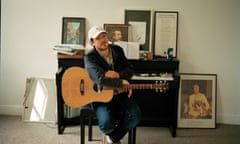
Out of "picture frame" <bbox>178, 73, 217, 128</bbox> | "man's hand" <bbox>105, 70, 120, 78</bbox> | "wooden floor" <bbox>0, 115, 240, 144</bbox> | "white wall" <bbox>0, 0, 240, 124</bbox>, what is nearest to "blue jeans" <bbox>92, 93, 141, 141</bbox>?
"man's hand" <bbox>105, 70, 120, 78</bbox>

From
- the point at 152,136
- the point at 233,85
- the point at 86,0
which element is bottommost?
the point at 152,136

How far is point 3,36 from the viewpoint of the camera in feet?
13.3

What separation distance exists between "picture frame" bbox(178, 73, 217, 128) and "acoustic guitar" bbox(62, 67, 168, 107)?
3.42 ft

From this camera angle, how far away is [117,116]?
9.52 feet

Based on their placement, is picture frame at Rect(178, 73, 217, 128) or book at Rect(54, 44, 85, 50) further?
picture frame at Rect(178, 73, 217, 128)

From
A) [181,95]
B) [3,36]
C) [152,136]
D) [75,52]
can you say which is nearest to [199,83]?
[181,95]

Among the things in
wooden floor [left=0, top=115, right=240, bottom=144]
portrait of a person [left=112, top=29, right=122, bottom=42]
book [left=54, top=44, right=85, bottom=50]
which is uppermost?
portrait of a person [left=112, top=29, right=122, bottom=42]

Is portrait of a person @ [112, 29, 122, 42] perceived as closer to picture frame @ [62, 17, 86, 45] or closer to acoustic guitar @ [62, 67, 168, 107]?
picture frame @ [62, 17, 86, 45]

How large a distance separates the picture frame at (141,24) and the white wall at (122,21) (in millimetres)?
85

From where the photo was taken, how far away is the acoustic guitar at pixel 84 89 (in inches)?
113

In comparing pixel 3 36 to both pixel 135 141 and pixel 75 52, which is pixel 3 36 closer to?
pixel 75 52

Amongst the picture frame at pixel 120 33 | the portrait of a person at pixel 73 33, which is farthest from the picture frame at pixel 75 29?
the picture frame at pixel 120 33

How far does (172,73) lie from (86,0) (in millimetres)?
1368

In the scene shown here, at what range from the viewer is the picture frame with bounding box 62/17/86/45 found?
3934 mm
